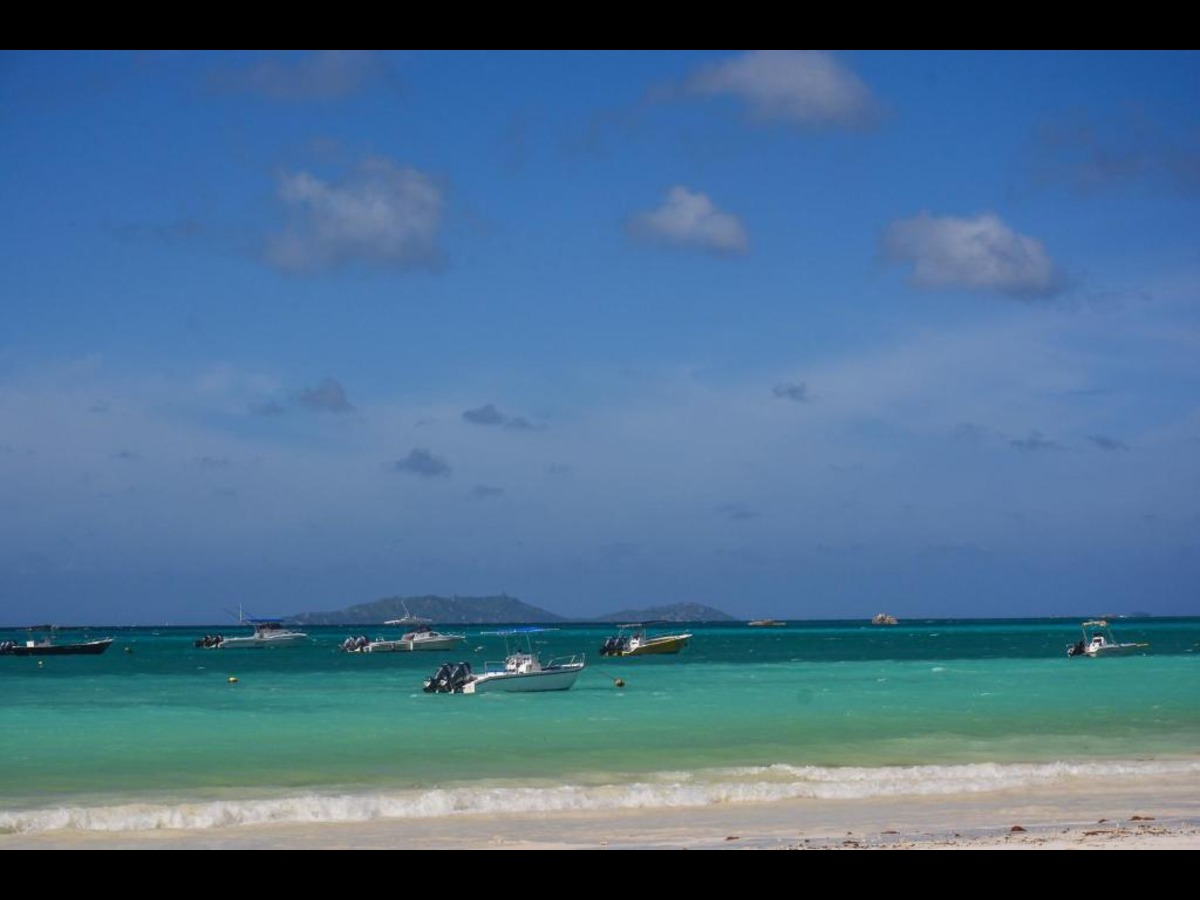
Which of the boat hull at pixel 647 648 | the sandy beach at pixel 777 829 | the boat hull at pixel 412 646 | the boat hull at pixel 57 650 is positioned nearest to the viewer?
the sandy beach at pixel 777 829

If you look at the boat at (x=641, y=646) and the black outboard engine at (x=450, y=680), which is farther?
the boat at (x=641, y=646)

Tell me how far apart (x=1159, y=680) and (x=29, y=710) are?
1460 inches

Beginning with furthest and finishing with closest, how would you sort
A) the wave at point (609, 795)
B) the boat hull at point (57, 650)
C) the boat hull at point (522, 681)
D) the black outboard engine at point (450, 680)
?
the boat hull at point (57, 650), the black outboard engine at point (450, 680), the boat hull at point (522, 681), the wave at point (609, 795)

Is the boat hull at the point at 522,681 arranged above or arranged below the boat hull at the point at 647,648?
above

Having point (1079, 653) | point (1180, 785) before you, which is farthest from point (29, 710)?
point (1079, 653)

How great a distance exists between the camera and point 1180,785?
17625 mm

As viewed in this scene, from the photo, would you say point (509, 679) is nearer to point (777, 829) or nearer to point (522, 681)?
point (522, 681)

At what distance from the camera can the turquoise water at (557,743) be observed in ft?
57.5

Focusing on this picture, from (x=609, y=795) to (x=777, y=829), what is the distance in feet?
12.0

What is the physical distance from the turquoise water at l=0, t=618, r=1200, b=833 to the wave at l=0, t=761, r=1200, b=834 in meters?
0.05

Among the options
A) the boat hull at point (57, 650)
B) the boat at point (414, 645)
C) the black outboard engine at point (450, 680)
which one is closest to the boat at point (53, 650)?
the boat hull at point (57, 650)

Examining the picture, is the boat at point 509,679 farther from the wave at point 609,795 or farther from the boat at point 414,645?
the boat at point 414,645

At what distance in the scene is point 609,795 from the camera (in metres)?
17.3

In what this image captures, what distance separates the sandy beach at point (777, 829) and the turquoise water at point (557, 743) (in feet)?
2.95
